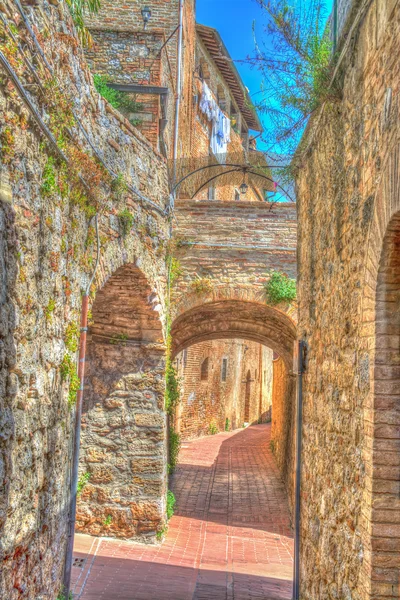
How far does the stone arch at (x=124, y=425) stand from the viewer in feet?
26.7

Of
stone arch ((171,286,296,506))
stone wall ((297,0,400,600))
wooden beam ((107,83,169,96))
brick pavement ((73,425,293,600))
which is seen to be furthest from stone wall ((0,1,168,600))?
wooden beam ((107,83,169,96))

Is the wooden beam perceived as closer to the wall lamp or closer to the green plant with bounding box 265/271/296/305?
the green plant with bounding box 265/271/296/305

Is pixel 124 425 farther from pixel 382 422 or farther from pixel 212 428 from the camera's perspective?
pixel 212 428

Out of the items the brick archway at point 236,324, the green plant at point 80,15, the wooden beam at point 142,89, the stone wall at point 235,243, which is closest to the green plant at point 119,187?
the green plant at point 80,15

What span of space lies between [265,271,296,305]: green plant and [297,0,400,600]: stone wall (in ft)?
15.1

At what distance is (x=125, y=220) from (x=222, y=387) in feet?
54.7

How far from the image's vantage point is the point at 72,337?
4777 mm

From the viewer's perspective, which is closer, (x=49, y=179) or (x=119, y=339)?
(x=49, y=179)

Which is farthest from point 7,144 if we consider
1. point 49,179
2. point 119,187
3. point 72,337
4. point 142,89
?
point 142,89

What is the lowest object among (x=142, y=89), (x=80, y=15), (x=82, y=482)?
(x=82, y=482)

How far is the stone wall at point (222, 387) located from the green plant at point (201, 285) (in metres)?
6.85

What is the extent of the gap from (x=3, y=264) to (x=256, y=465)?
12988 mm

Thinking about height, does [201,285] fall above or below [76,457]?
above

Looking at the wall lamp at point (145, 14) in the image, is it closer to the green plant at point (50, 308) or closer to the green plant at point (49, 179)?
the green plant at point (49, 179)
